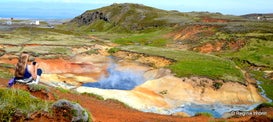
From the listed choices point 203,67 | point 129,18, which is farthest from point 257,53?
point 129,18

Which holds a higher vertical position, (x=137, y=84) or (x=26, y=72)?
(x=26, y=72)

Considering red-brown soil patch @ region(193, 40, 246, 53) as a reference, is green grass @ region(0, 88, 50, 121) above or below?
above

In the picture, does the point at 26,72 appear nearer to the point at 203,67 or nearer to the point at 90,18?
the point at 203,67

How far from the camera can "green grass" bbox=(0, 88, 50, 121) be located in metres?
11.9

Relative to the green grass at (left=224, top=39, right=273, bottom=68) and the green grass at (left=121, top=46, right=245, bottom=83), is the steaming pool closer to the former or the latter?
the green grass at (left=121, top=46, right=245, bottom=83)

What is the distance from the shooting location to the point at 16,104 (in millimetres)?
12289

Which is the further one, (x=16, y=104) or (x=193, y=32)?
(x=193, y=32)

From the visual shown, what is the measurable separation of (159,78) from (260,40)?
1179 inches

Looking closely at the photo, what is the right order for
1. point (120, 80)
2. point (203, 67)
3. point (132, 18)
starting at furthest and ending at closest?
point (132, 18) → point (203, 67) → point (120, 80)

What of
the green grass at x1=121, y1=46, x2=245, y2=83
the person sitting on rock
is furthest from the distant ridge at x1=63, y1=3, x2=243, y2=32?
the person sitting on rock

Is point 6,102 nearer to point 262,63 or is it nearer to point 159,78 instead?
point 159,78

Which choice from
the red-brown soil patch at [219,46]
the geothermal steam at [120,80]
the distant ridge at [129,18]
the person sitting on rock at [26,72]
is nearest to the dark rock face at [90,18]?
the distant ridge at [129,18]

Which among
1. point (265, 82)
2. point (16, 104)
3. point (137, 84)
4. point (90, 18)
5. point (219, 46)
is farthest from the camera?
point (90, 18)

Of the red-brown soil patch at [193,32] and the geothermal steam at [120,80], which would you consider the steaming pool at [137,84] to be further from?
the red-brown soil patch at [193,32]
